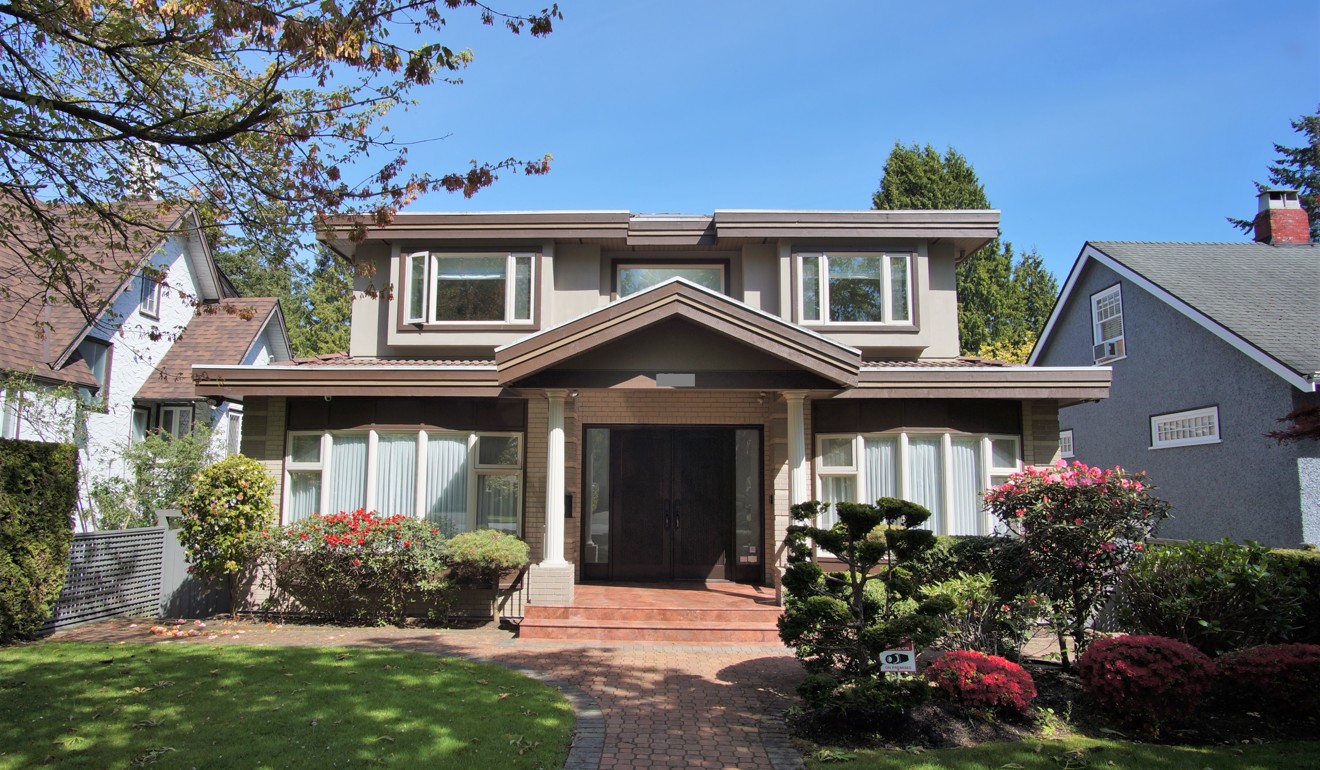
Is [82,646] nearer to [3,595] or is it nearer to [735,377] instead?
[3,595]

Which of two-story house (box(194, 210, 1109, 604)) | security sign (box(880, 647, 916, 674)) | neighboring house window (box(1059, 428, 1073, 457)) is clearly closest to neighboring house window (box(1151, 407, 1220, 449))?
neighboring house window (box(1059, 428, 1073, 457))

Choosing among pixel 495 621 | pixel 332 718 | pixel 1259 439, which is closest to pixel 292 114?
pixel 332 718

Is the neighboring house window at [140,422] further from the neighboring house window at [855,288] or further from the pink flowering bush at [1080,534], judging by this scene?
the pink flowering bush at [1080,534]

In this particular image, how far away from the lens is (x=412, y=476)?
1242cm

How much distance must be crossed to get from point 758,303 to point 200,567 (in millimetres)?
9764

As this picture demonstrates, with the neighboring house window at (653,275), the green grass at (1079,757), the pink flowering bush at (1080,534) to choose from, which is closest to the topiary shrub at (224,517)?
the neighboring house window at (653,275)

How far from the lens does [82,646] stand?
9242 millimetres

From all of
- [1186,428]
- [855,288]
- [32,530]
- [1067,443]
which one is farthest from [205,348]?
[1186,428]

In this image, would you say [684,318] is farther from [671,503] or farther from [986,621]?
[986,621]

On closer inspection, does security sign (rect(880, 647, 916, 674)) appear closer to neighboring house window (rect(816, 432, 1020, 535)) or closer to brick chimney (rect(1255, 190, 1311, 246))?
neighboring house window (rect(816, 432, 1020, 535))

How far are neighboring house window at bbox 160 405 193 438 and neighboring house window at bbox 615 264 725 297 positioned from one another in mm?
15116

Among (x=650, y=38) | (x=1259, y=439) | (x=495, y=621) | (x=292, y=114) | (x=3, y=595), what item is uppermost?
(x=650, y=38)

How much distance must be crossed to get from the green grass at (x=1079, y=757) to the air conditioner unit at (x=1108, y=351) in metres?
14.8

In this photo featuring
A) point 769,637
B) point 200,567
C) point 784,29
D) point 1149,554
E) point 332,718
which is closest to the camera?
point 332,718
